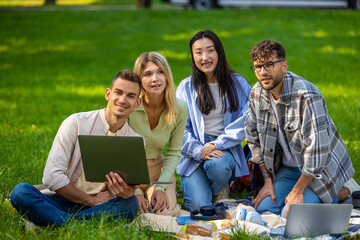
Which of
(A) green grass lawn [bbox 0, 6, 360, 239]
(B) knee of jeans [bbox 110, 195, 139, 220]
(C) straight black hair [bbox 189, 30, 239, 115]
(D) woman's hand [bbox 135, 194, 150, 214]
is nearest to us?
(B) knee of jeans [bbox 110, 195, 139, 220]

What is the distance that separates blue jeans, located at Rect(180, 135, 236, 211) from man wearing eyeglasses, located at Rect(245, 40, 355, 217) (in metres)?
0.27

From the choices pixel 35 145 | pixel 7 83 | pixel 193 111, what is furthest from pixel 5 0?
pixel 193 111

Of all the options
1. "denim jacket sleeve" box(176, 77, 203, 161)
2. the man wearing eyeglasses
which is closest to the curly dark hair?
the man wearing eyeglasses

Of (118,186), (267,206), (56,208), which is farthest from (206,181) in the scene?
(56,208)

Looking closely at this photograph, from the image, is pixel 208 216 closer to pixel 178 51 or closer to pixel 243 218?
pixel 243 218

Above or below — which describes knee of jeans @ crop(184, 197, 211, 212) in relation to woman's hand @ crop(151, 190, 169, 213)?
below

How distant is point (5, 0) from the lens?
96.9 ft

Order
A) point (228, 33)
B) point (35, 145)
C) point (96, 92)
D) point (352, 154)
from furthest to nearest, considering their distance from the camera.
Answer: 1. point (228, 33)
2. point (96, 92)
3. point (35, 145)
4. point (352, 154)

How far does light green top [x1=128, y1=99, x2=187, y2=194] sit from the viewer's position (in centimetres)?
484

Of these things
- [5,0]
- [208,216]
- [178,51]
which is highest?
[5,0]

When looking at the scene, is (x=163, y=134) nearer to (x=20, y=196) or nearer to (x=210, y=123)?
(x=210, y=123)

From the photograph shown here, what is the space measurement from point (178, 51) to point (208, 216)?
397 inches

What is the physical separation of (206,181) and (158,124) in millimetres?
784

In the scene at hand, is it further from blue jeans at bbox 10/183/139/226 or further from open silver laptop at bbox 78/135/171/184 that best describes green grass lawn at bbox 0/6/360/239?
open silver laptop at bbox 78/135/171/184
